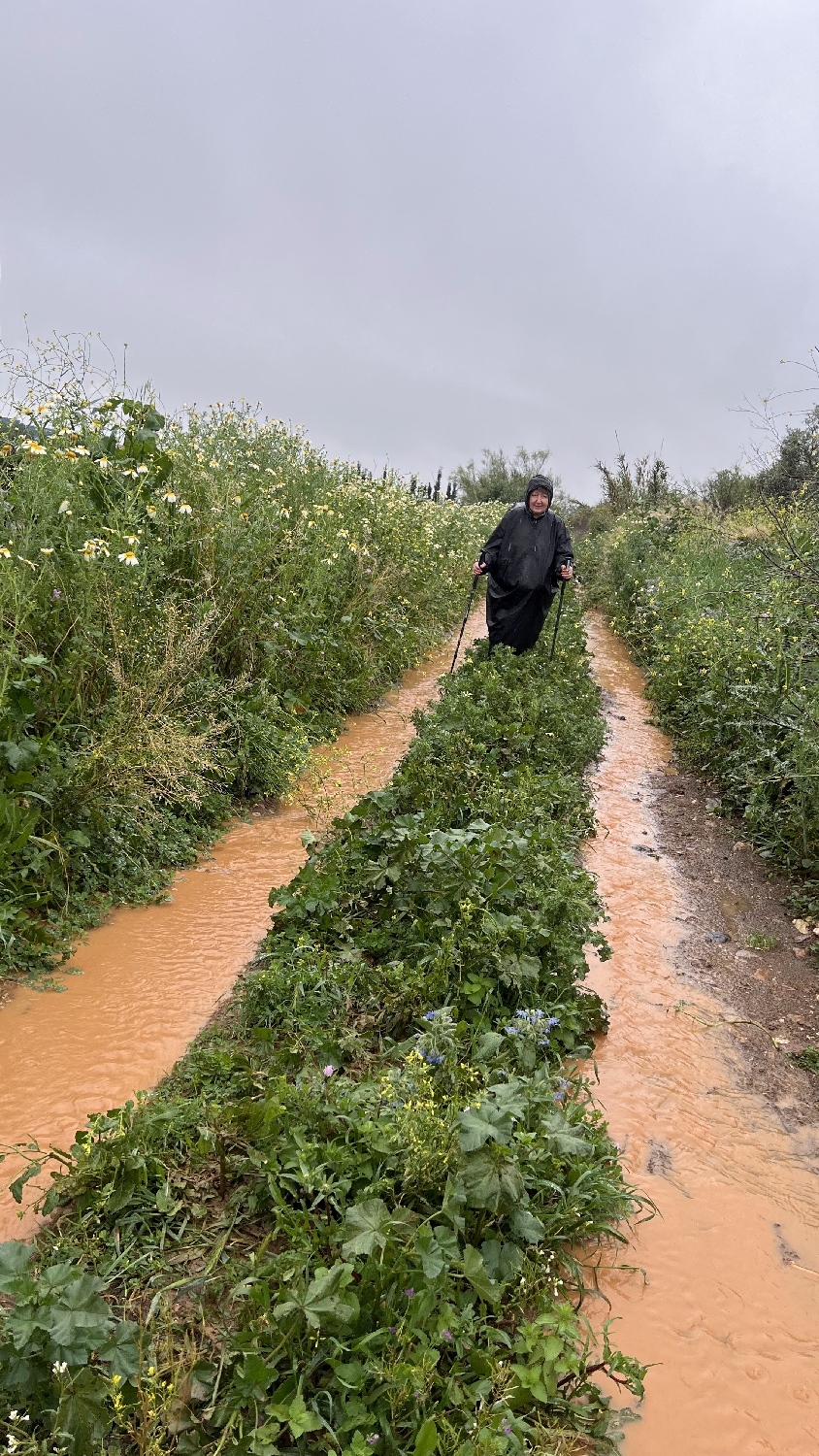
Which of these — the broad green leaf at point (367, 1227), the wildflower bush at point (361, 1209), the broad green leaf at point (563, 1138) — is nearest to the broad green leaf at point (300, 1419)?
the wildflower bush at point (361, 1209)

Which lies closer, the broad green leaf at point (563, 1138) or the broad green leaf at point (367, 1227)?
the broad green leaf at point (367, 1227)

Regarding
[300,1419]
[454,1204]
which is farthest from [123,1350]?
[454,1204]

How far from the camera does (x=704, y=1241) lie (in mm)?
2770

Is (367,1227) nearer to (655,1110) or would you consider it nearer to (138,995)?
(655,1110)

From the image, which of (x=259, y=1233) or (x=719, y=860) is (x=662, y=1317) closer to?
(x=259, y=1233)

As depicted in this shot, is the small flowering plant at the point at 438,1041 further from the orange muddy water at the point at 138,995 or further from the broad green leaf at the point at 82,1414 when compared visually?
the broad green leaf at the point at 82,1414

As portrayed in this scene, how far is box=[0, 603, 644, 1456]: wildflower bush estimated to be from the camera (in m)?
1.91

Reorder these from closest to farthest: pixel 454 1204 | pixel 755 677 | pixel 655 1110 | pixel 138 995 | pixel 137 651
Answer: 1. pixel 454 1204
2. pixel 655 1110
3. pixel 138 995
4. pixel 137 651
5. pixel 755 677

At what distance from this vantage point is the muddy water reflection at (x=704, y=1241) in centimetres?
225

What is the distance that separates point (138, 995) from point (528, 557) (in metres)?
5.83

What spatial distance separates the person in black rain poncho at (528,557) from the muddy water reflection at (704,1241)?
4503 millimetres

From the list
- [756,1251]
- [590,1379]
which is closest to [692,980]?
[756,1251]

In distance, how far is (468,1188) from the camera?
92.7 inches

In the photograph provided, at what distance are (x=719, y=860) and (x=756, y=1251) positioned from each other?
3.25 m
